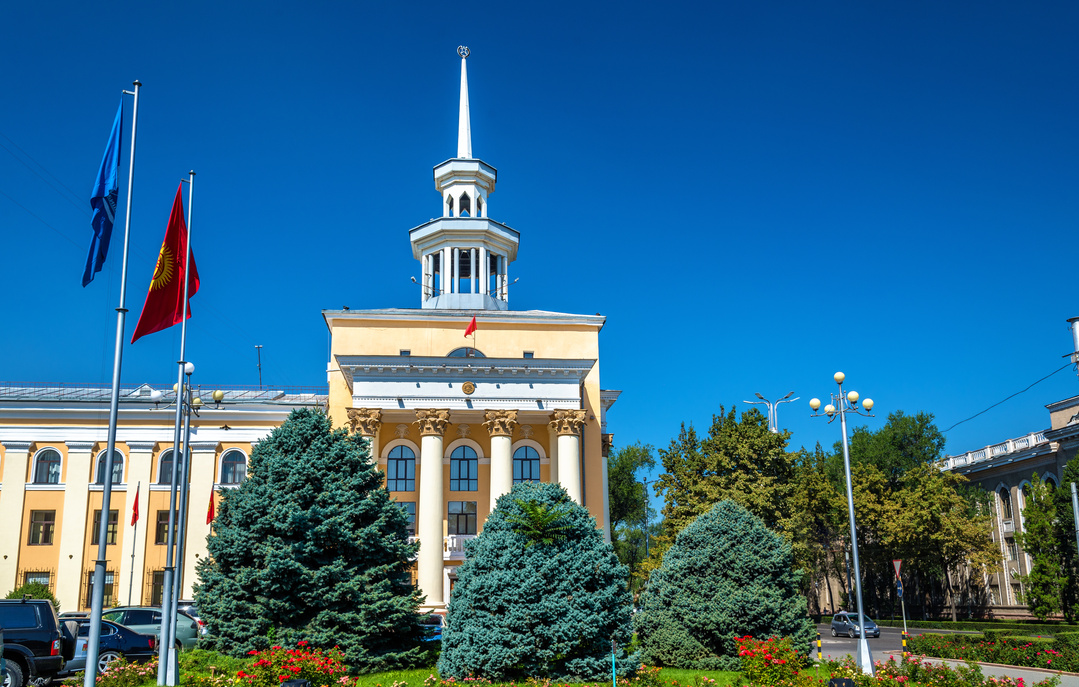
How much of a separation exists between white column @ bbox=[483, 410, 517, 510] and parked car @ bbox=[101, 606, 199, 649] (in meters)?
14.0

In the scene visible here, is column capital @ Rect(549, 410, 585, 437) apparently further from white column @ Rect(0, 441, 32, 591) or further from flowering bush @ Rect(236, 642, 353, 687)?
white column @ Rect(0, 441, 32, 591)

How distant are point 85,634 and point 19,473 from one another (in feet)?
80.3

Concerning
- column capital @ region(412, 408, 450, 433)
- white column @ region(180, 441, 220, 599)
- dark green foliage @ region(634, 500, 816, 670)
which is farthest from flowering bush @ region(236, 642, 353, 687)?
white column @ region(180, 441, 220, 599)

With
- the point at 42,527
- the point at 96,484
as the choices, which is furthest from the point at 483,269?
the point at 42,527

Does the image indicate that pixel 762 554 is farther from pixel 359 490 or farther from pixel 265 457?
pixel 265 457

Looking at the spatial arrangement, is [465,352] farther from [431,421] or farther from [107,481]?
[107,481]

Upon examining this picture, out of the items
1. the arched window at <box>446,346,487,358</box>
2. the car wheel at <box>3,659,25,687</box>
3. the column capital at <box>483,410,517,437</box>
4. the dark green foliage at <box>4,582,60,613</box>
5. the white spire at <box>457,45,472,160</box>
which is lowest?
the car wheel at <box>3,659,25,687</box>

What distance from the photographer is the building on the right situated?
45.5 m

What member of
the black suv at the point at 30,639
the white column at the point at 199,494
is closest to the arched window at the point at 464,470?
the white column at the point at 199,494

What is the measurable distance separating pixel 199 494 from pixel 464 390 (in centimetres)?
1583

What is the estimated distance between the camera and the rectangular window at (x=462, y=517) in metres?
38.2

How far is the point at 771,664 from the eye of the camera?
57.0ft

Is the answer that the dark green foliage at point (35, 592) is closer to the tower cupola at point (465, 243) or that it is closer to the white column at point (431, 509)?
the white column at point (431, 509)

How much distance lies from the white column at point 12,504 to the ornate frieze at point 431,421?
70.1 feet
